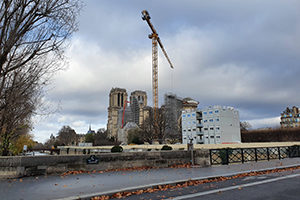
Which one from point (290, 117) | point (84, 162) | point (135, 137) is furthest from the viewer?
point (290, 117)

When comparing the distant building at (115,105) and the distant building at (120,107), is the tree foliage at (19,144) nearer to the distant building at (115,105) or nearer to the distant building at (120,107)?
A: the distant building at (120,107)

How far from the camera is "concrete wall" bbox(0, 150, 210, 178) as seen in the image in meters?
9.94

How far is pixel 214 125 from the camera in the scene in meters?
71.3

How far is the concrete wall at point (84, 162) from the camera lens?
9941 mm

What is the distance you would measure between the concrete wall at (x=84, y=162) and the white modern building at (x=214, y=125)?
53.6 meters

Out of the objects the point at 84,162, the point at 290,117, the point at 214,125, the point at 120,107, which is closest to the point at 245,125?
the point at 214,125

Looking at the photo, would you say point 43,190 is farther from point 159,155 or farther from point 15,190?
point 159,155

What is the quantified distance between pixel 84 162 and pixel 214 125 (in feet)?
211

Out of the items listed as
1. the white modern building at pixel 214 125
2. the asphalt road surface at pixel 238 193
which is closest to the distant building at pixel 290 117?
the white modern building at pixel 214 125

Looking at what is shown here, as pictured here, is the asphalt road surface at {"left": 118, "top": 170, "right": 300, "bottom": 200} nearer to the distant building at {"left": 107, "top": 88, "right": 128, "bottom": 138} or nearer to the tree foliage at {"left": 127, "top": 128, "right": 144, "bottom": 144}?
the tree foliage at {"left": 127, "top": 128, "right": 144, "bottom": 144}

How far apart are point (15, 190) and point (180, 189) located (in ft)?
17.6

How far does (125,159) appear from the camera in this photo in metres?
13.0

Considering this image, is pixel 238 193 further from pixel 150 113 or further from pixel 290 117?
pixel 290 117

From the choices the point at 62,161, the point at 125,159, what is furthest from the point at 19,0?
the point at 125,159
